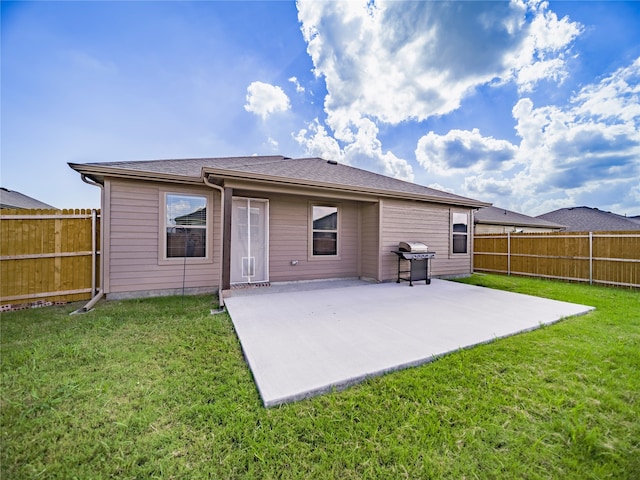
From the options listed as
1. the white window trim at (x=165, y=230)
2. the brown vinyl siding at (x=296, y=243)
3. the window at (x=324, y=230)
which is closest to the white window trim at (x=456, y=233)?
the brown vinyl siding at (x=296, y=243)

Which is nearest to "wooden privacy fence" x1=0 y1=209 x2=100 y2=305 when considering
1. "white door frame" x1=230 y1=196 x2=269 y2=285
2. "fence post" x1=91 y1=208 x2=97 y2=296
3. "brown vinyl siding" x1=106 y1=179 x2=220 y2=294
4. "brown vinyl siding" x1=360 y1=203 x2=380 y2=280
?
"fence post" x1=91 y1=208 x2=97 y2=296

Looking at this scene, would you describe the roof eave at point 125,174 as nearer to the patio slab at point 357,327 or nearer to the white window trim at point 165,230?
the white window trim at point 165,230

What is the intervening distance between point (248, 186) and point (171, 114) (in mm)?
5997

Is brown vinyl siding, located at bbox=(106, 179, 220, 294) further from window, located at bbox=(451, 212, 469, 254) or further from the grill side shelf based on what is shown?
window, located at bbox=(451, 212, 469, 254)

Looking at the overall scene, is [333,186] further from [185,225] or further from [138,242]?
[138,242]

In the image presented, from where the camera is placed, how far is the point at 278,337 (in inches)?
123

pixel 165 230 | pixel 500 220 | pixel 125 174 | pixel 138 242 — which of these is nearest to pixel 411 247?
pixel 165 230

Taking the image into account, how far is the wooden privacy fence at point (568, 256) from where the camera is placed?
22.0 ft

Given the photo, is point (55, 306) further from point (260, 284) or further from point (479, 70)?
point (479, 70)

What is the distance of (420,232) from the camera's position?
755 cm

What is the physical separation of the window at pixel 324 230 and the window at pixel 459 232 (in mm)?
4180

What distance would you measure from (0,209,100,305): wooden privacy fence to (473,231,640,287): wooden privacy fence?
1252 centimetres

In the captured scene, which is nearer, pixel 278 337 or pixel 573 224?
pixel 278 337

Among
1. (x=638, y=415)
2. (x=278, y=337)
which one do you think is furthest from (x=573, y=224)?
(x=278, y=337)
